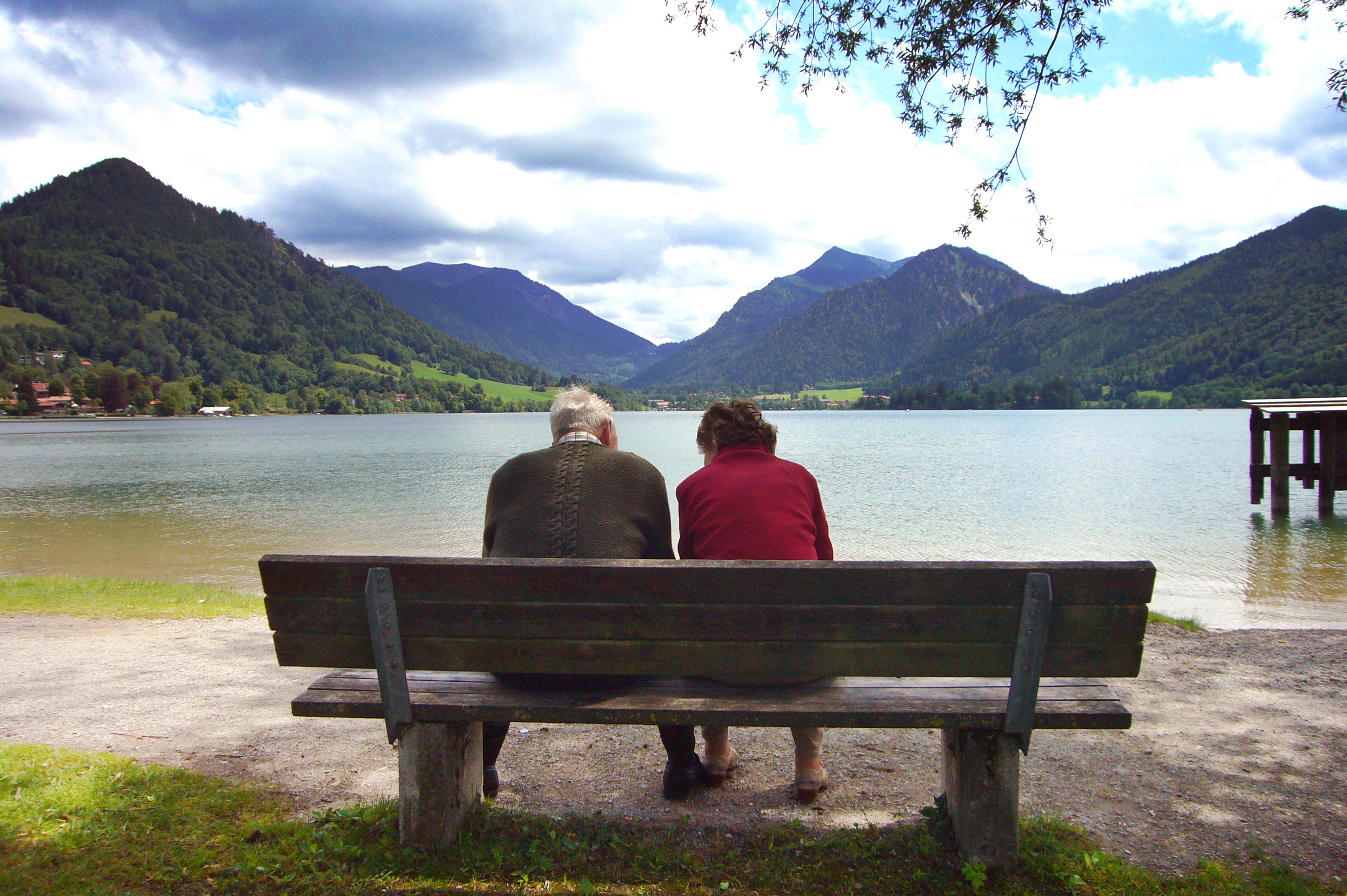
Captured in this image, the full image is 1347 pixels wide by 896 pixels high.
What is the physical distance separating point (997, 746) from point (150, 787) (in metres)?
4.01

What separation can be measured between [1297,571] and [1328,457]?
30.6 feet

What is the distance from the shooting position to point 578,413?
388 cm

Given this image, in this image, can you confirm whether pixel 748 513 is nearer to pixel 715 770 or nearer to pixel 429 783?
pixel 715 770

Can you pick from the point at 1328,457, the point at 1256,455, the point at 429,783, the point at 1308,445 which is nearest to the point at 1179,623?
the point at 429,783

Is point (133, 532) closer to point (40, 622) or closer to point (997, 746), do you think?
point (40, 622)

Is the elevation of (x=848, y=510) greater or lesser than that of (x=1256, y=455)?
lesser

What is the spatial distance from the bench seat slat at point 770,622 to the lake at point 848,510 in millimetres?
7042

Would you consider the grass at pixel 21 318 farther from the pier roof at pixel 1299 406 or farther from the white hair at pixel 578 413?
the white hair at pixel 578 413

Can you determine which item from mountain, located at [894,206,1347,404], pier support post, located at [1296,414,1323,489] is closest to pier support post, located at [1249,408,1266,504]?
pier support post, located at [1296,414,1323,489]

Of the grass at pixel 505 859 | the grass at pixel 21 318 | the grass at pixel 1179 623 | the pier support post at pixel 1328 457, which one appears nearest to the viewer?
the grass at pixel 505 859

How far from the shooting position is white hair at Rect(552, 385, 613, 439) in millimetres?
3877

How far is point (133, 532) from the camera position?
62.0 ft

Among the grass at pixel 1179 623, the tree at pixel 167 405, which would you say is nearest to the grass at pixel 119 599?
the grass at pixel 1179 623

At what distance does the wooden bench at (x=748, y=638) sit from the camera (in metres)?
2.87
